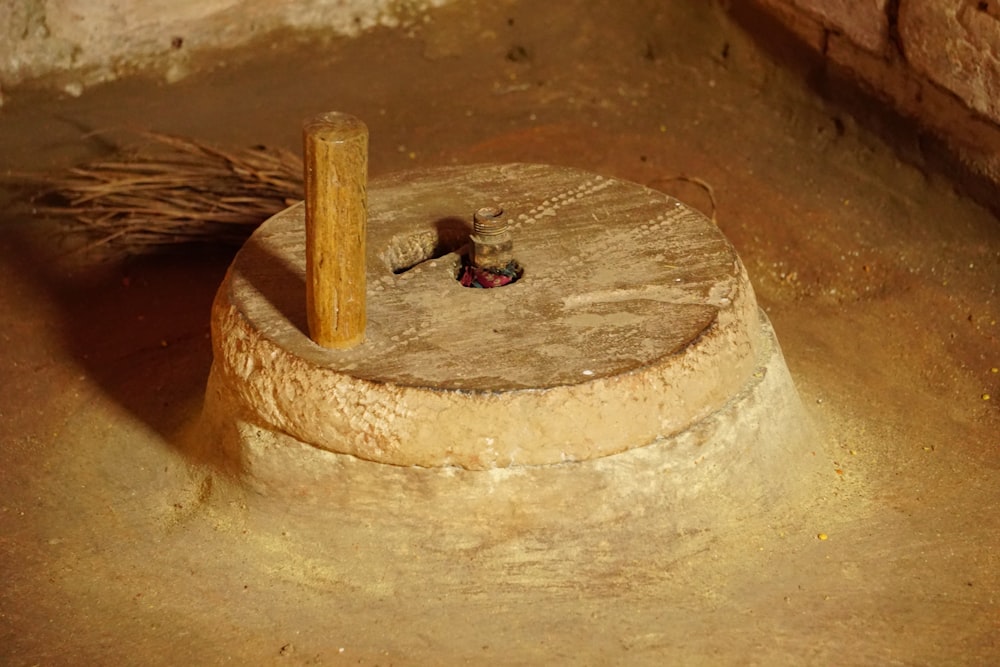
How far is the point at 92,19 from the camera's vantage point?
5535 mm

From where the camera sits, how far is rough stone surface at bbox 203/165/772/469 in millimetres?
3158

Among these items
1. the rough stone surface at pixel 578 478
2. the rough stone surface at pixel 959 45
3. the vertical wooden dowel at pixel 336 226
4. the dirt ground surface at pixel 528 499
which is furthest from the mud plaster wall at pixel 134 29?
the vertical wooden dowel at pixel 336 226

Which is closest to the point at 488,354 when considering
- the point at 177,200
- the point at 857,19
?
the point at 177,200

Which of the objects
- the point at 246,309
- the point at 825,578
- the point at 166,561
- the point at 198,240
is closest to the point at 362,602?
the point at 166,561

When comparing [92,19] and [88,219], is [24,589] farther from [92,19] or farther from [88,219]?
[92,19]

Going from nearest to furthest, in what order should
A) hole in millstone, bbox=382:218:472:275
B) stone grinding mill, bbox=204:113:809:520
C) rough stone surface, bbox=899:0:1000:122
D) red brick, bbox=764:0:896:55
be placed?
stone grinding mill, bbox=204:113:809:520
hole in millstone, bbox=382:218:472:275
rough stone surface, bbox=899:0:1000:122
red brick, bbox=764:0:896:55

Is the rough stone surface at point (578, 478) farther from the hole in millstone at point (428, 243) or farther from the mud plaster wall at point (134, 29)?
the mud plaster wall at point (134, 29)

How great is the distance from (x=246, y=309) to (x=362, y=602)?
0.86m

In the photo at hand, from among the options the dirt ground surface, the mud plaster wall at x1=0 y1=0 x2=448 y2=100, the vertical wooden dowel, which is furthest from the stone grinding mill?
the mud plaster wall at x1=0 y1=0 x2=448 y2=100

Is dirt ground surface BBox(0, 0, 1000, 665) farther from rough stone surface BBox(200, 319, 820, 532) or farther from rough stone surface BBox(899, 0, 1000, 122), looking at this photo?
Result: rough stone surface BBox(899, 0, 1000, 122)

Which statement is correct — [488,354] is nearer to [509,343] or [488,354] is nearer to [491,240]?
[509,343]

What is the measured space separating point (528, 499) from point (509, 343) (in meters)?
0.41

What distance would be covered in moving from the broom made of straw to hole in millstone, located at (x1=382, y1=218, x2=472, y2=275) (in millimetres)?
1196

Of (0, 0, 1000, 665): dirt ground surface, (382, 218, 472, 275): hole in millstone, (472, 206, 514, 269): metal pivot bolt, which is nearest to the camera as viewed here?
(0, 0, 1000, 665): dirt ground surface
